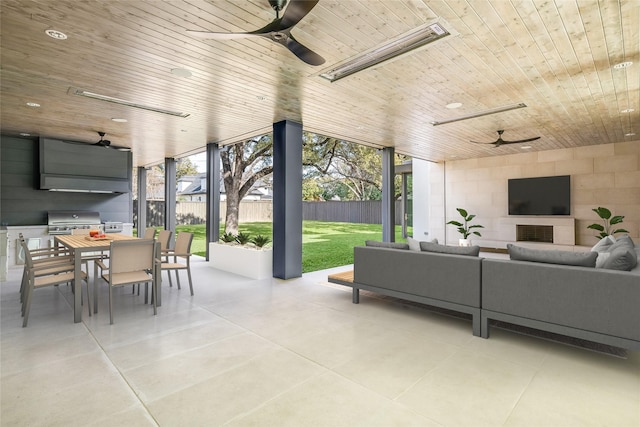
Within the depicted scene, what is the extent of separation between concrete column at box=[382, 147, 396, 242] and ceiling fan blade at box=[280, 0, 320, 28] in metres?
6.17

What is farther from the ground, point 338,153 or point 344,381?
point 338,153

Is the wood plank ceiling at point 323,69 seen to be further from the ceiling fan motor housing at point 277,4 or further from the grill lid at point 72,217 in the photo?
the grill lid at point 72,217

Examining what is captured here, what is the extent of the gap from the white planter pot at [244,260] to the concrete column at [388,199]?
10.8ft

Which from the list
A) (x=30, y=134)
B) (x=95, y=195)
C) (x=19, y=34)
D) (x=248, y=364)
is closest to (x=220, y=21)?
(x=19, y=34)

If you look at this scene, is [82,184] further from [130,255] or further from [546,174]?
[546,174]

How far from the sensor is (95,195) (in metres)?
7.90

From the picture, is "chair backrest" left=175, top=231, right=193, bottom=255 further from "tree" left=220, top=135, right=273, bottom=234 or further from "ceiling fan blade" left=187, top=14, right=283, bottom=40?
"tree" left=220, top=135, right=273, bottom=234

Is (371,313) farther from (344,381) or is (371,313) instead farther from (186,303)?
(186,303)

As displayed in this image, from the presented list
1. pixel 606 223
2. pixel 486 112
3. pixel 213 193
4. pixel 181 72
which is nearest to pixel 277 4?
pixel 181 72

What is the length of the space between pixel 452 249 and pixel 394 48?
2152mm

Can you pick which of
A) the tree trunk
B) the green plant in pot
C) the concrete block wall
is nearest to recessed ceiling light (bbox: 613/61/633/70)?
the green plant in pot

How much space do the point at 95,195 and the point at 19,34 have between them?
232 inches

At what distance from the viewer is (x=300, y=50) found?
255 cm

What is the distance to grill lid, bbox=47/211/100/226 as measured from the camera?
23.3 ft
